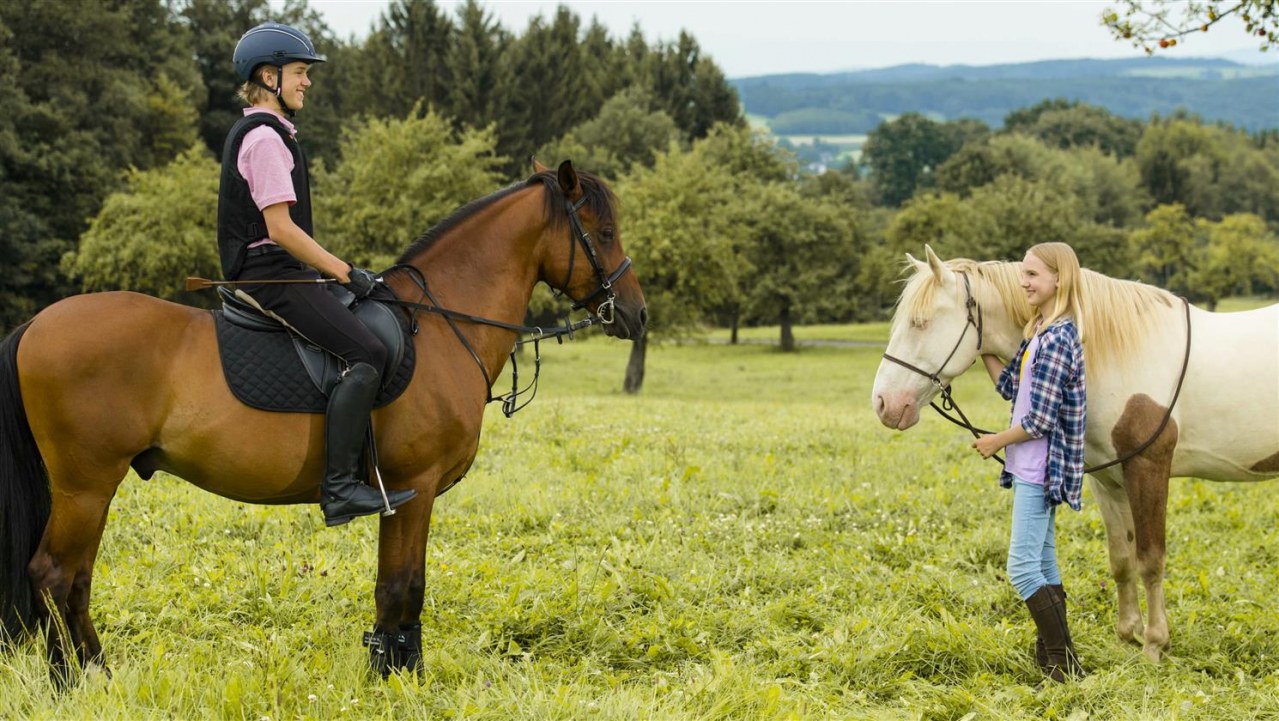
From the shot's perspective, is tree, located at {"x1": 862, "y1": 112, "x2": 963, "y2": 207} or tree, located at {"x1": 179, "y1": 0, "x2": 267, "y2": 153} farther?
tree, located at {"x1": 862, "y1": 112, "x2": 963, "y2": 207}

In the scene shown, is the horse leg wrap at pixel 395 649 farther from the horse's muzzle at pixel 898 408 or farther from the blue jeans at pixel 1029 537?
the blue jeans at pixel 1029 537

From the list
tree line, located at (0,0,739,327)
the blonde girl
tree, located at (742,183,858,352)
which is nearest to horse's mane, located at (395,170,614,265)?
the blonde girl

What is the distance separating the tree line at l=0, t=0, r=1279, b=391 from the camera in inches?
1379

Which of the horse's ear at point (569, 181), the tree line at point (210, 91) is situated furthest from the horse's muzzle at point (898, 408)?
the tree line at point (210, 91)

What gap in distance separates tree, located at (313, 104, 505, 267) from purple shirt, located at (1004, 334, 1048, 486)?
29.1m

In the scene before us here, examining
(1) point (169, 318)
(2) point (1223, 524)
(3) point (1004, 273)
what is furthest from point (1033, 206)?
(1) point (169, 318)

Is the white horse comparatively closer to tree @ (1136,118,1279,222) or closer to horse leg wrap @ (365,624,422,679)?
horse leg wrap @ (365,624,422,679)

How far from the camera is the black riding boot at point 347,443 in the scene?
489 cm

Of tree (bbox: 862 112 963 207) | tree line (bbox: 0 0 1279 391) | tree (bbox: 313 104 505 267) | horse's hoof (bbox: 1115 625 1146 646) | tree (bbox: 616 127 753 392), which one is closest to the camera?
horse's hoof (bbox: 1115 625 1146 646)

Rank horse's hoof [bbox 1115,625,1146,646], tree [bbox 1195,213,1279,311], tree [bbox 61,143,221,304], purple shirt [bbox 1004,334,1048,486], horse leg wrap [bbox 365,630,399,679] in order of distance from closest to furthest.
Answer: horse leg wrap [bbox 365,630,399,679] < purple shirt [bbox 1004,334,1048,486] < horse's hoof [bbox 1115,625,1146,646] < tree [bbox 61,143,221,304] < tree [bbox 1195,213,1279,311]

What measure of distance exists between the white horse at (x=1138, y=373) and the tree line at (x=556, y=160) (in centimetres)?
290

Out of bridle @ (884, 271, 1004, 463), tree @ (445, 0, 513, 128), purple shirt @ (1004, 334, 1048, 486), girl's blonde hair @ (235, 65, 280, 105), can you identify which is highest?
tree @ (445, 0, 513, 128)

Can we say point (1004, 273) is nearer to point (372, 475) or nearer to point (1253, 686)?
point (1253, 686)

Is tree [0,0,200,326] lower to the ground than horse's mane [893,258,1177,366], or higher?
higher
